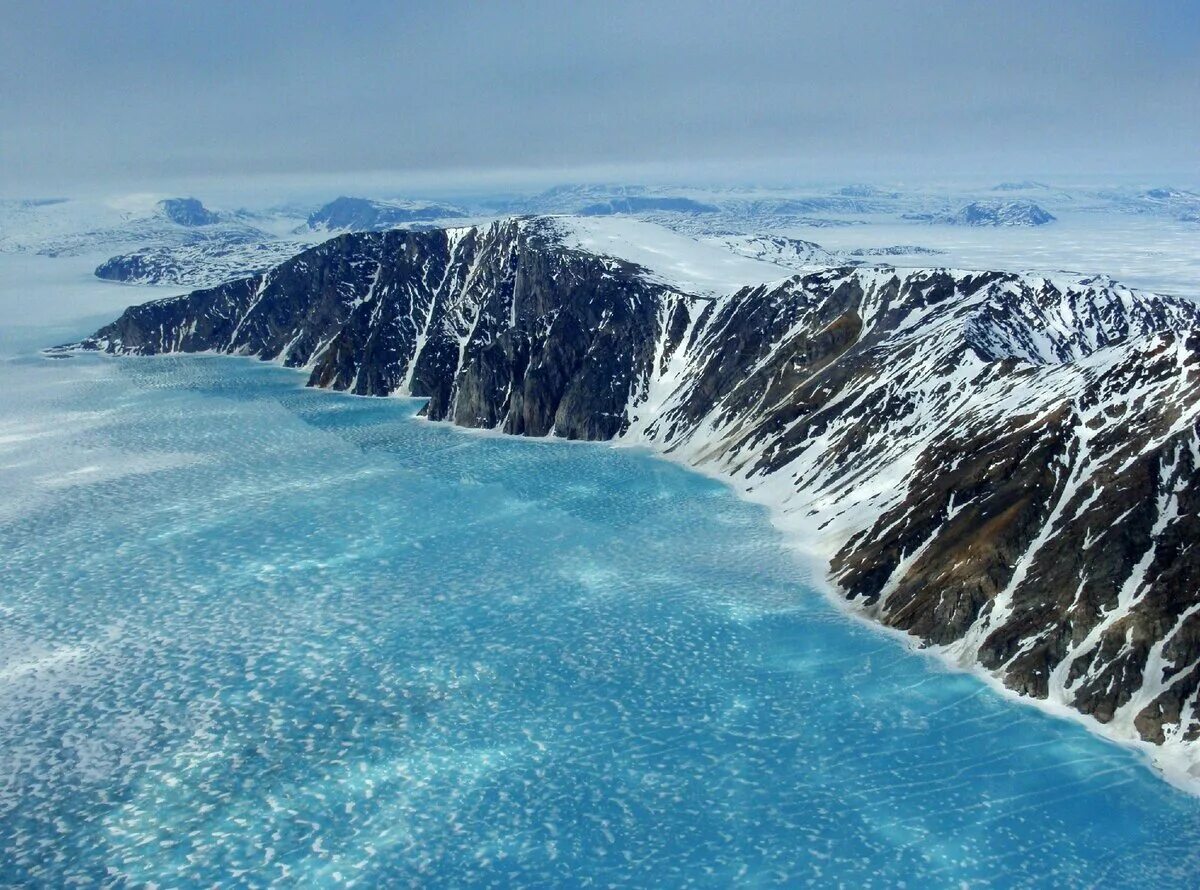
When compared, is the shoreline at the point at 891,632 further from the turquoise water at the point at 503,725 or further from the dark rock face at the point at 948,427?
the turquoise water at the point at 503,725

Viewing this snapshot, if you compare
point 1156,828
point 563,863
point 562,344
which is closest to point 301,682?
point 563,863

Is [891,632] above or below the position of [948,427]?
below

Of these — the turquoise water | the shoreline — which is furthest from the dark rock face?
the turquoise water

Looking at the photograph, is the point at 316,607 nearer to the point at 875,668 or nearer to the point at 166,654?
the point at 166,654

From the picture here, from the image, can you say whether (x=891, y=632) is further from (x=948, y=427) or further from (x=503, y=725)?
(x=948, y=427)

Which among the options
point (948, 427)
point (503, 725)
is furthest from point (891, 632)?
point (948, 427)

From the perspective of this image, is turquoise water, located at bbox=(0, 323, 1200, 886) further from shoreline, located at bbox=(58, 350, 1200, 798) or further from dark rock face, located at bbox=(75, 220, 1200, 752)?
dark rock face, located at bbox=(75, 220, 1200, 752)
